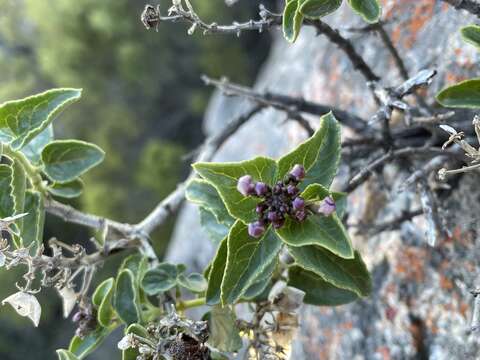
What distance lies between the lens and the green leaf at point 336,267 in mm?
477

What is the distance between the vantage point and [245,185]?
1.42ft

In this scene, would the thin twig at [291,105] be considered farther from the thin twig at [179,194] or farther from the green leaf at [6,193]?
the green leaf at [6,193]

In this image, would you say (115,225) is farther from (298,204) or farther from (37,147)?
(298,204)

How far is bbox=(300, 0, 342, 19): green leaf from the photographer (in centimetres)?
44

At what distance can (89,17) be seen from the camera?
3264 mm

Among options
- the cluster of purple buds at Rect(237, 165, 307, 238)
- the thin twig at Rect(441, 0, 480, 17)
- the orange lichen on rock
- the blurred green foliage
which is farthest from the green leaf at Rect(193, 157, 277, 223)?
the blurred green foliage

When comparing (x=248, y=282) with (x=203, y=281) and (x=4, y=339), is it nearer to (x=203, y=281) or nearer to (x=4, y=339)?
(x=203, y=281)

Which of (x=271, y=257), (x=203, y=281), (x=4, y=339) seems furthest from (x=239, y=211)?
(x=4, y=339)

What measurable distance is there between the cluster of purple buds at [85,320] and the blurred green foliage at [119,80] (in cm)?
262

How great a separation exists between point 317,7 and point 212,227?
253 mm

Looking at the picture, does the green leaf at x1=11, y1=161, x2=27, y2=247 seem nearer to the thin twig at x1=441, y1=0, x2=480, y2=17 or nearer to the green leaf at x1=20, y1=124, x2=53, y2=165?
the green leaf at x1=20, y1=124, x2=53, y2=165

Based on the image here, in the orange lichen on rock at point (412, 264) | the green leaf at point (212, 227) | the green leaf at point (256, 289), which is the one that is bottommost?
the orange lichen on rock at point (412, 264)

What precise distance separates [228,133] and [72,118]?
2.84 m

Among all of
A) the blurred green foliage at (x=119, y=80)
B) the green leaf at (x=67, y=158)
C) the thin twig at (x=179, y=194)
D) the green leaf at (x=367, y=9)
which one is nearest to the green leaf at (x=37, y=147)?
the green leaf at (x=67, y=158)
